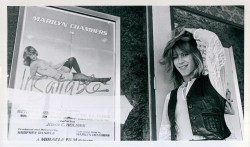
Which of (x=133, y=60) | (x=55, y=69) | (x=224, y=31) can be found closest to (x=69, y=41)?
(x=55, y=69)

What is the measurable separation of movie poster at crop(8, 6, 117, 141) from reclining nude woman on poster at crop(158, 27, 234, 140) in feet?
1.00

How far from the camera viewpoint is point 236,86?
6.84 feet

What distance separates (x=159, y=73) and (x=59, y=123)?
1.88ft

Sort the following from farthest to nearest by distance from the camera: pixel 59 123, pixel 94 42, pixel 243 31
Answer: pixel 243 31 < pixel 94 42 < pixel 59 123

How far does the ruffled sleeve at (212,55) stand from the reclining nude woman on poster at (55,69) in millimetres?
529

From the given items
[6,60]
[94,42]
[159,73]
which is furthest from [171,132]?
[6,60]

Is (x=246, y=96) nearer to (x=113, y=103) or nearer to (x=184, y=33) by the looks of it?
(x=184, y=33)

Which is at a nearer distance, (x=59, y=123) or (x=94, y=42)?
(x=59, y=123)

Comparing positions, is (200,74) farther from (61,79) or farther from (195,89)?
(61,79)

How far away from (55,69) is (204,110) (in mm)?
783

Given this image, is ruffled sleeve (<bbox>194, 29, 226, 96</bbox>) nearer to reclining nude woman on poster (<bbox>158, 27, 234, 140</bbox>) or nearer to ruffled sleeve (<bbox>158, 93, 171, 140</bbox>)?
reclining nude woman on poster (<bbox>158, 27, 234, 140</bbox>)

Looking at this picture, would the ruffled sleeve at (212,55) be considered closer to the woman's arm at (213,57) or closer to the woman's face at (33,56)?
the woman's arm at (213,57)

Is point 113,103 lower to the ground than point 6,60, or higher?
lower

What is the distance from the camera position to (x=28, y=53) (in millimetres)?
1902
